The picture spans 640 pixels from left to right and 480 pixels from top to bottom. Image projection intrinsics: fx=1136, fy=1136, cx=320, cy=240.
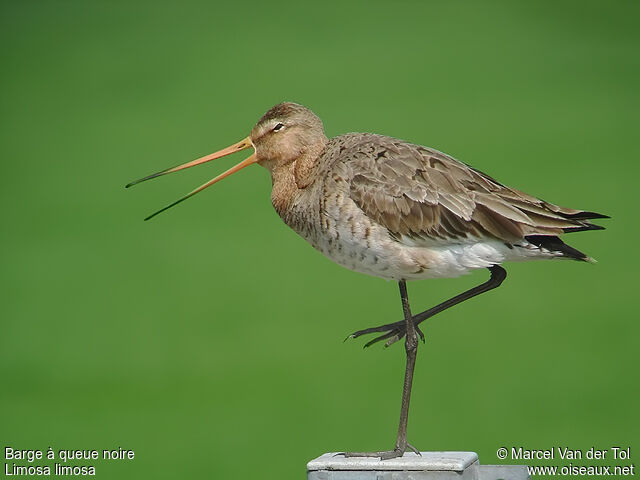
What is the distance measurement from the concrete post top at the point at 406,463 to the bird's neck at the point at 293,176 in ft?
4.66

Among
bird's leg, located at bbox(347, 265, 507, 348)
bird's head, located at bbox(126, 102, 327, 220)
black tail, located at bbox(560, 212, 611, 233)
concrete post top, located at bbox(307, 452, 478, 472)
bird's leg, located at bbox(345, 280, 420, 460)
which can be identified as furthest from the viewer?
bird's head, located at bbox(126, 102, 327, 220)

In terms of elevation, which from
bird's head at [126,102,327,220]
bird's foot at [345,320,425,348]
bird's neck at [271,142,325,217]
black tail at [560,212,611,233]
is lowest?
bird's foot at [345,320,425,348]

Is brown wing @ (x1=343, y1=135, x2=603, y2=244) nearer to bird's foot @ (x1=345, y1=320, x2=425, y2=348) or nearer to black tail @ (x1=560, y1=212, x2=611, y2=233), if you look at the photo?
black tail @ (x1=560, y1=212, x2=611, y2=233)

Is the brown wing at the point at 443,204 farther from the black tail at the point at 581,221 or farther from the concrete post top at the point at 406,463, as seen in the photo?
the concrete post top at the point at 406,463

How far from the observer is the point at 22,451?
9688 millimetres

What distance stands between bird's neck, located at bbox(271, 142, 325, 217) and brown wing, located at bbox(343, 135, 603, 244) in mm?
324

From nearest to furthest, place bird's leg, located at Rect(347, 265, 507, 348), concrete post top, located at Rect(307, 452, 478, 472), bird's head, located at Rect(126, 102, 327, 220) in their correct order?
concrete post top, located at Rect(307, 452, 478, 472) < bird's leg, located at Rect(347, 265, 507, 348) < bird's head, located at Rect(126, 102, 327, 220)

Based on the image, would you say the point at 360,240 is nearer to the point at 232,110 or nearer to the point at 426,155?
the point at 426,155

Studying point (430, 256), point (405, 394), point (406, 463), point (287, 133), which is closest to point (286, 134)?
point (287, 133)

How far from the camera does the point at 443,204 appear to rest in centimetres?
545

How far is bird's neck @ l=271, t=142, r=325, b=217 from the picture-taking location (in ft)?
19.1

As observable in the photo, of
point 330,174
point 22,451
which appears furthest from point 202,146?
point 330,174

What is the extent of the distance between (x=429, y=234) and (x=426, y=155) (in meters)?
0.42

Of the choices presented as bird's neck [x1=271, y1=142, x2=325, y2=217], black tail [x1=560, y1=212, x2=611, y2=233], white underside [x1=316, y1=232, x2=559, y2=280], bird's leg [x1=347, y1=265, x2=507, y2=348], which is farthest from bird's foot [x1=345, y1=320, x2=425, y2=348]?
black tail [x1=560, y1=212, x2=611, y2=233]
